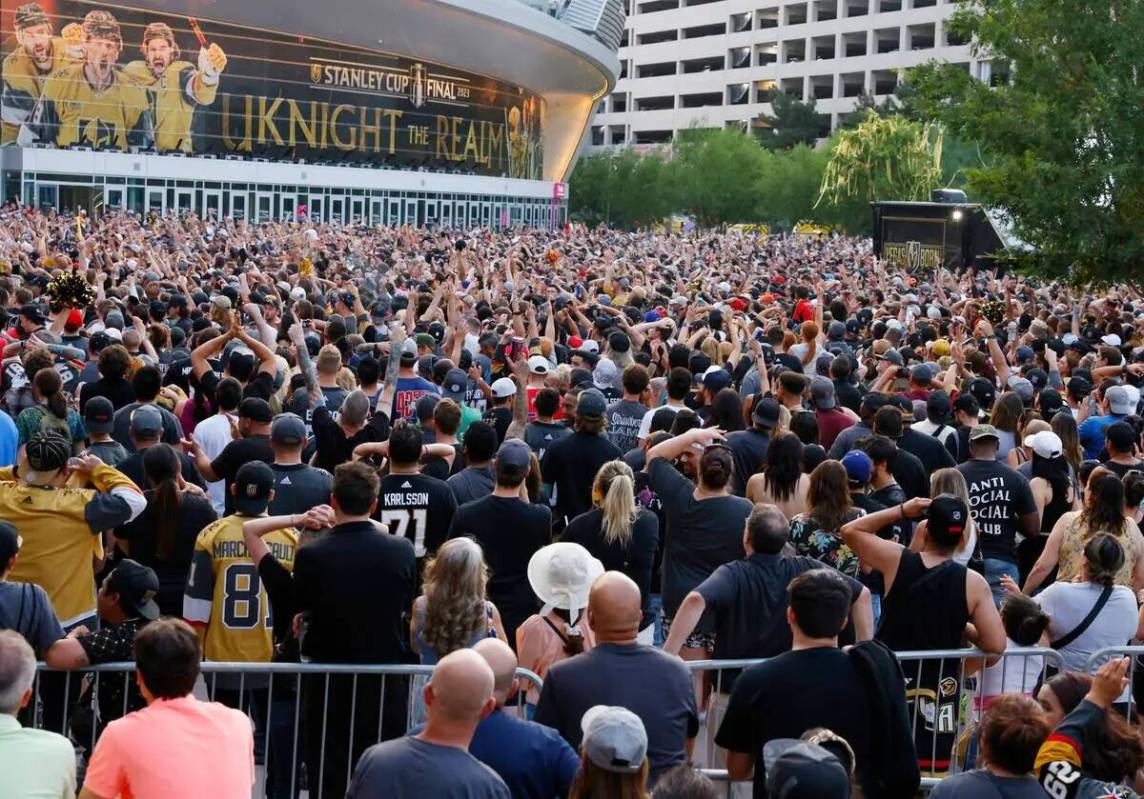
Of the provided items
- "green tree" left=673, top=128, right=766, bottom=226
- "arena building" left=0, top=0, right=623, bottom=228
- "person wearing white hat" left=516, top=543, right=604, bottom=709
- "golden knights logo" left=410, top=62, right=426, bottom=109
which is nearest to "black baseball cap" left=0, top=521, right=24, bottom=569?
"person wearing white hat" left=516, top=543, right=604, bottom=709

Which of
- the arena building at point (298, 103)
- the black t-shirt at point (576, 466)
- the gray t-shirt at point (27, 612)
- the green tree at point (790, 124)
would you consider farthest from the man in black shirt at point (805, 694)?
the green tree at point (790, 124)

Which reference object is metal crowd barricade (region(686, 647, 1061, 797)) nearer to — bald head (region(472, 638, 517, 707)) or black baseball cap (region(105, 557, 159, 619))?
bald head (region(472, 638, 517, 707))

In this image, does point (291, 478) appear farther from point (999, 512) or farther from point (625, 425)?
point (999, 512)

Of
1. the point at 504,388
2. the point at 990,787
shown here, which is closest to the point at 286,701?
the point at 990,787

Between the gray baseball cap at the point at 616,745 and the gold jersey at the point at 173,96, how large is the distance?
63.3 meters

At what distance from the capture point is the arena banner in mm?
60906

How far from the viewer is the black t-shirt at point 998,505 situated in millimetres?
9203

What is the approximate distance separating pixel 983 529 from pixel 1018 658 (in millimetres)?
1985

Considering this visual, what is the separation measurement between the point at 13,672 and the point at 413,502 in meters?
3.46

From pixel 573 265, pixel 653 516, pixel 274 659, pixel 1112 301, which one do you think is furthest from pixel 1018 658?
pixel 573 265

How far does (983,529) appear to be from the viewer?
924 cm

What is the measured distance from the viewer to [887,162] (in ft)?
217

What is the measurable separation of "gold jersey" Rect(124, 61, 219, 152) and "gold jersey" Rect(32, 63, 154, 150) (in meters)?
0.45

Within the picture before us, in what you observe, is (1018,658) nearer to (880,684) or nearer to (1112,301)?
(880,684)
